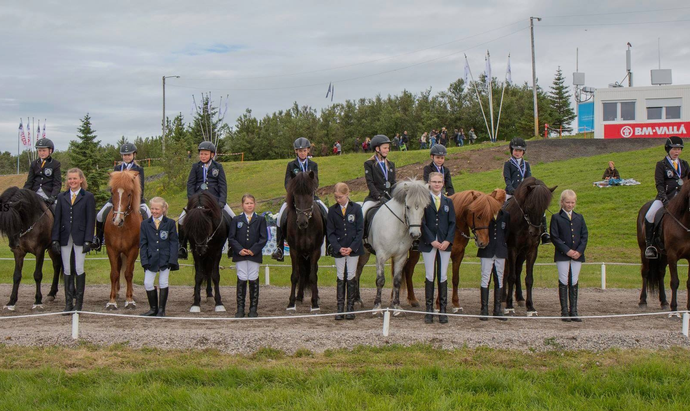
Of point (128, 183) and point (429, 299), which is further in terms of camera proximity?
point (128, 183)

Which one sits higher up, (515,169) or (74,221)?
(515,169)

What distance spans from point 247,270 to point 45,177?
490 centimetres

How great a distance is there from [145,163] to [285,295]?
5452 cm

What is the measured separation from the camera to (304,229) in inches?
400

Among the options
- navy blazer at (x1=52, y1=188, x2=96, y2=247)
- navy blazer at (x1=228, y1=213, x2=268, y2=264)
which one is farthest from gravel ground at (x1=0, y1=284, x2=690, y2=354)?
navy blazer at (x1=52, y1=188, x2=96, y2=247)

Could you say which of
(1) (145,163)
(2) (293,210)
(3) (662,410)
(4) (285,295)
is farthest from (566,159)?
(1) (145,163)

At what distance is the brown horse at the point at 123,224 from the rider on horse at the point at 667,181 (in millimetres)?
9128

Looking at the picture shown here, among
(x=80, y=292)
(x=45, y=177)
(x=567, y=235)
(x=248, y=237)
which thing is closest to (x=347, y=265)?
(x=248, y=237)

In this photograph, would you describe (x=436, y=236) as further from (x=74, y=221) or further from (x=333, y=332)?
(x=74, y=221)

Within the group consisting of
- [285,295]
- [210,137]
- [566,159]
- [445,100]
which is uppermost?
[445,100]

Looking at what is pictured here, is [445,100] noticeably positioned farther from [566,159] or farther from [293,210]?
[293,210]

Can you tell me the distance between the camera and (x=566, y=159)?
36938mm

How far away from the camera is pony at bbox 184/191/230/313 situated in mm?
10195

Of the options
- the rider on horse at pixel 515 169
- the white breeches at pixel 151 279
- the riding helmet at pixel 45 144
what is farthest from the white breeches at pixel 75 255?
the rider on horse at pixel 515 169
